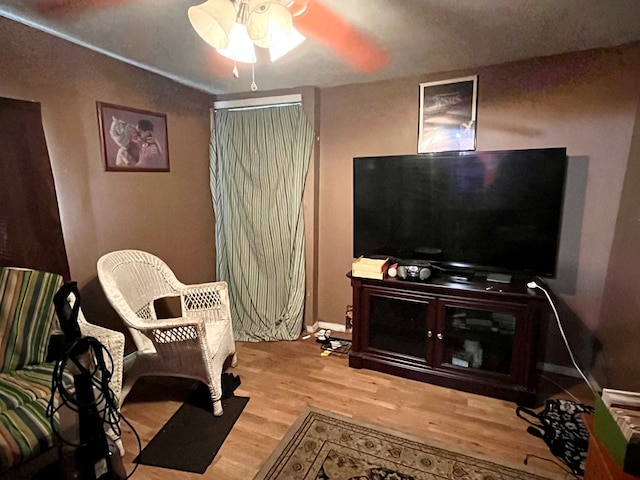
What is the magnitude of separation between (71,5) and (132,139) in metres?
0.95

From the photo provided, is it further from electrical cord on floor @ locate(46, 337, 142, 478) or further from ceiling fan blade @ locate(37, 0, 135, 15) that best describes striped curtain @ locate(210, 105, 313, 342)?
electrical cord on floor @ locate(46, 337, 142, 478)

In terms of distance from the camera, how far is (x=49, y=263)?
206cm

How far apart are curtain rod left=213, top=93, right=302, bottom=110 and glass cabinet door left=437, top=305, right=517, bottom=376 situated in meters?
2.05

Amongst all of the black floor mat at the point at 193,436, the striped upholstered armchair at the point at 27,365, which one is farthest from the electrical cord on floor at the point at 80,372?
the black floor mat at the point at 193,436

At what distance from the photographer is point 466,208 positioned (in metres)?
2.34

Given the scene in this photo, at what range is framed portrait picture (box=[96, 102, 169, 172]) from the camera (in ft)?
7.73

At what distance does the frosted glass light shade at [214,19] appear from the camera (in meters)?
1.26

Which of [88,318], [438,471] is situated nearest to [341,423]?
[438,471]

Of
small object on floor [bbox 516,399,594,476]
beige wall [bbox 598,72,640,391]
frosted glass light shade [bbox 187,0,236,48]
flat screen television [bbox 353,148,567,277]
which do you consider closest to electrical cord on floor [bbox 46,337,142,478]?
frosted glass light shade [bbox 187,0,236,48]

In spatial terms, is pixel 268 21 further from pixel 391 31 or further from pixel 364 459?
pixel 364 459

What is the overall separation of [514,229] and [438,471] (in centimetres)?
148

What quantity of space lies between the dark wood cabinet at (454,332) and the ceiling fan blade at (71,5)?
82.2 inches

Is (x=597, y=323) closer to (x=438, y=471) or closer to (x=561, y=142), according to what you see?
(x=561, y=142)

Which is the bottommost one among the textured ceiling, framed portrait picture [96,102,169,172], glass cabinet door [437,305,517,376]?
glass cabinet door [437,305,517,376]
